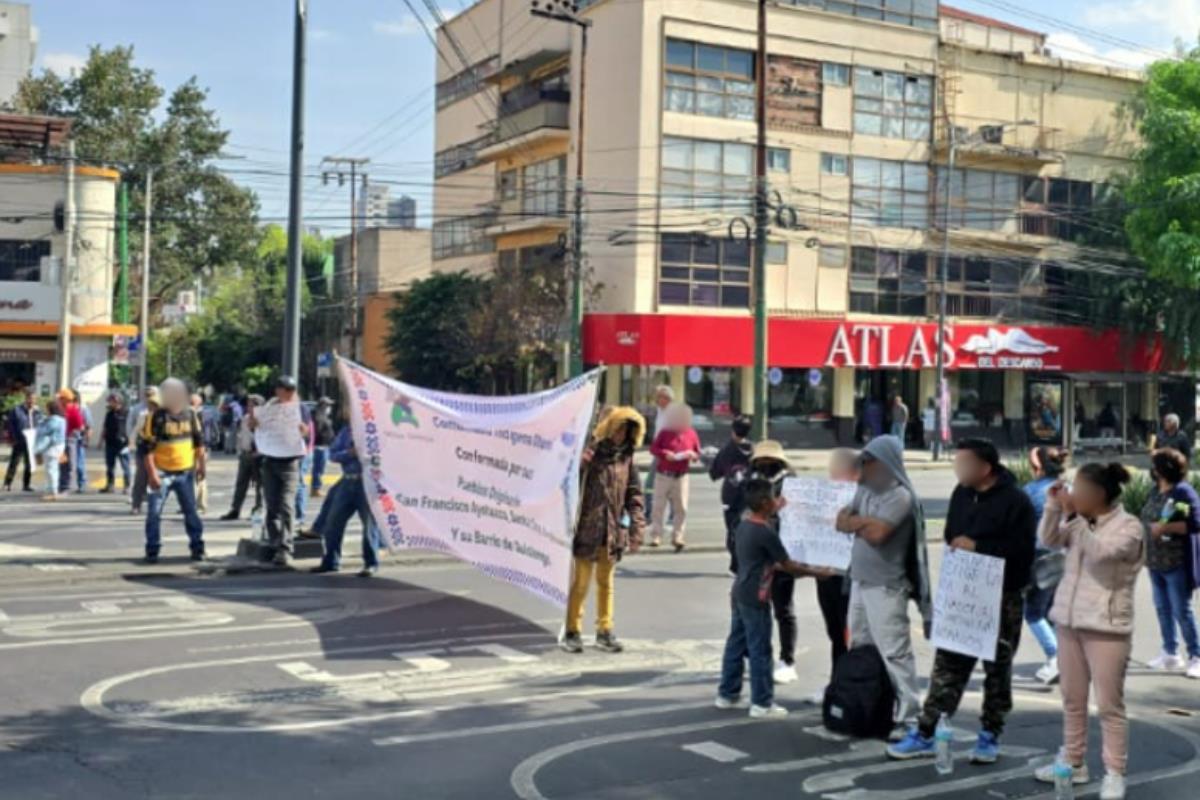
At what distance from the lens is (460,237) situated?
5278 centimetres

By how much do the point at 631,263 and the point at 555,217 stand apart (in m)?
4.07

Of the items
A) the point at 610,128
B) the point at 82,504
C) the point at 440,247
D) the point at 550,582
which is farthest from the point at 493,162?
the point at 550,582

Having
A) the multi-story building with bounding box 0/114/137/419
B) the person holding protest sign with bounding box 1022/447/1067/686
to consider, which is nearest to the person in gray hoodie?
the person holding protest sign with bounding box 1022/447/1067/686

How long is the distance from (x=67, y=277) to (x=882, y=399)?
2581 centimetres

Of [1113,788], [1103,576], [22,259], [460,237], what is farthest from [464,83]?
[1113,788]

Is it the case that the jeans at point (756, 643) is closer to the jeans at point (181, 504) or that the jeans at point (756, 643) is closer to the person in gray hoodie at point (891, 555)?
the person in gray hoodie at point (891, 555)

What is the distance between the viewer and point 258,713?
26.3 ft

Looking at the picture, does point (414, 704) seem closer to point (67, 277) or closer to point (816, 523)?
point (816, 523)

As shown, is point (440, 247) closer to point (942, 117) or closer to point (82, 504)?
point (942, 117)

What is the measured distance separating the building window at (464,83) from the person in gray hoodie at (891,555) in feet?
142

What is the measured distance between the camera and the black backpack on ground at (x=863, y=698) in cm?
762


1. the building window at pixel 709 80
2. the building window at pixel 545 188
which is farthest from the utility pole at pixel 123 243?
the building window at pixel 709 80

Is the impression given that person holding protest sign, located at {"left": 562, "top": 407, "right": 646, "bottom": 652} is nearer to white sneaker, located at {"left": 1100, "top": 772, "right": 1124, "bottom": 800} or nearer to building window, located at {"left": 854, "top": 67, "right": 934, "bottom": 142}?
white sneaker, located at {"left": 1100, "top": 772, "right": 1124, "bottom": 800}

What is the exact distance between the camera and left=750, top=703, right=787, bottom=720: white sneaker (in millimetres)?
8125
